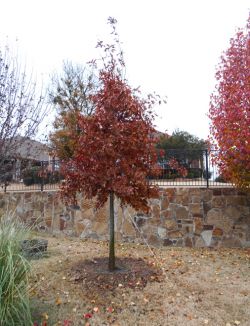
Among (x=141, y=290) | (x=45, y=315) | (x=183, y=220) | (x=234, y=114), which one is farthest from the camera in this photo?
(x=183, y=220)

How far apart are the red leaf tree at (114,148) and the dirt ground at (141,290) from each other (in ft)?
2.10

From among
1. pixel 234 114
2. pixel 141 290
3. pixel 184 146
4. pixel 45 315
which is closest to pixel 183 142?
pixel 184 146

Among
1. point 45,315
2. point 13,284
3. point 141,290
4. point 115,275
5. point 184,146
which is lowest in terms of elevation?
point 45,315

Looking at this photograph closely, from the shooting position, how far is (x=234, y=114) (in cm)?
711

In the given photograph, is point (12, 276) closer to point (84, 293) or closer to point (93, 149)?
point (84, 293)

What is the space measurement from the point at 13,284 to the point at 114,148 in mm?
2474

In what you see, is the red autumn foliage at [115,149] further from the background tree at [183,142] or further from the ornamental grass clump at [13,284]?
the background tree at [183,142]

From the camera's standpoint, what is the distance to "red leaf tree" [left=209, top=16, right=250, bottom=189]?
6.98m

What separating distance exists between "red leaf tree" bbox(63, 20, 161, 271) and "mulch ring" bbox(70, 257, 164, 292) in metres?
0.27

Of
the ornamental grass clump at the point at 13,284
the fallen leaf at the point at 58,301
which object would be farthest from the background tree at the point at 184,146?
the ornamental grass clump at the point at 13,284

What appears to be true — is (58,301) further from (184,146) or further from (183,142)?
(183,142)

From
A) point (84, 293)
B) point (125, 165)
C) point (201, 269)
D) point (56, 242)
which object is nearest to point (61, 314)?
point (84, 293)

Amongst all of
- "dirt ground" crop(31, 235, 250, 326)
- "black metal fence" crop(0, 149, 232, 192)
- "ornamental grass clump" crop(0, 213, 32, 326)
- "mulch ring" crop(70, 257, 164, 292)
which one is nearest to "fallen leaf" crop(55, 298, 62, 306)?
"dirt ground" crop(31, 235, 250, 326)

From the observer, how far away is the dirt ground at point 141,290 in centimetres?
455
